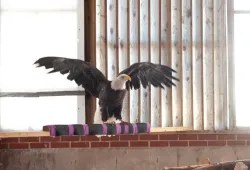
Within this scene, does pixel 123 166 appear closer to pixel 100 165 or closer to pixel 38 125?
pixel 100 165

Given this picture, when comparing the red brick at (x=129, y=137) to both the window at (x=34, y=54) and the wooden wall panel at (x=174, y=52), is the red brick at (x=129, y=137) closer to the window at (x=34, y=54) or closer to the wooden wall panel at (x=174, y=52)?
the wooden wall panel at (x=174, y=52)

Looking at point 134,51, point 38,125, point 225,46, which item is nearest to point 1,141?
point 38,125

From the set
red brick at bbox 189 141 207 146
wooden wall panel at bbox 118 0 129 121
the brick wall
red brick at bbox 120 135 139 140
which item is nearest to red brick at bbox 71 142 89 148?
the brick wall

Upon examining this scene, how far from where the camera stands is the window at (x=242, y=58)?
5.91 m

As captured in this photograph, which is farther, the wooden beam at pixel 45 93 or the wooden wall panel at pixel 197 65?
the wooden wall panel at pixel 197 65

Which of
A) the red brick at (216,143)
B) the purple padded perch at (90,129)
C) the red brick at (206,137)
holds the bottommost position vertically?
the red brick at (216,143)

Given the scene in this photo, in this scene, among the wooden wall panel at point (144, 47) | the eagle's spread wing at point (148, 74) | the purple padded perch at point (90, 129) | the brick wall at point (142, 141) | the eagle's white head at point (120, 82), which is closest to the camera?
the purple padded perch at point (90, 129)

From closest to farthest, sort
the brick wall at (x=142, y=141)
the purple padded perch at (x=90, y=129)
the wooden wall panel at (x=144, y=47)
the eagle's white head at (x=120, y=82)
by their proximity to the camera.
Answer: the purple padded perch at (x=90, y=129), the eagle's white head at (x=120, y=82), the brick wall at (x=142, y=141), the wooden wall panel at (x=144, y=47)

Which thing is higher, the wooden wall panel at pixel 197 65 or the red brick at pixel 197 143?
the wooden wall panel at pixel 197 65

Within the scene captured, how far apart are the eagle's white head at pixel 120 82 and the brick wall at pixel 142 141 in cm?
98

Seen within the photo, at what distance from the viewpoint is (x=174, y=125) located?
5859 mm

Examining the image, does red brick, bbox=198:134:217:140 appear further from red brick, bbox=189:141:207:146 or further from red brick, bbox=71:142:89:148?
red brick, bbox=71:142:89:148

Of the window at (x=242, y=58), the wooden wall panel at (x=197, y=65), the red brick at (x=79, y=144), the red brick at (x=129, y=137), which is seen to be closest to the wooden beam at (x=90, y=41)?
the red brick at (x=79, y=144)

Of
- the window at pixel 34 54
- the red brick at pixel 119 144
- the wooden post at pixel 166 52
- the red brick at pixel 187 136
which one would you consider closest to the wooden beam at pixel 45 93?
the window at pixel 34 54
